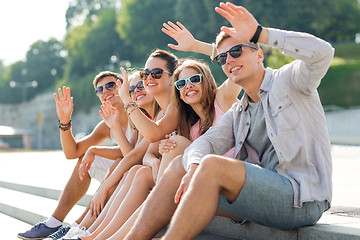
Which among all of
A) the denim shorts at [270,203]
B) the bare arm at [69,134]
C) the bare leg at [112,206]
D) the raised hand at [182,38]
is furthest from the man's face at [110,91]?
the denim shorts at [270,203]

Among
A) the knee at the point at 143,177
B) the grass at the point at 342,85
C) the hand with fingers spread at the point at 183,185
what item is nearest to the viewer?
the hand with fingers spread at the point at 183,185

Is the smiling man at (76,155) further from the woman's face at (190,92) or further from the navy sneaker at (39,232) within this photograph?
the woman's face at (190,92)

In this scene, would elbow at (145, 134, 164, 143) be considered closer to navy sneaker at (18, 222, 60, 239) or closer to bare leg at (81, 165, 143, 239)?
bare leg at (81, 165, 143, 239)

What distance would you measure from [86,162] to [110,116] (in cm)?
57

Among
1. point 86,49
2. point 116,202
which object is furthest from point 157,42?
point 116,202

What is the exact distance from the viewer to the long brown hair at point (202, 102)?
366cm

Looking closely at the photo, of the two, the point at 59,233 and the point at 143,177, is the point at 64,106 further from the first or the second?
the point at 143,177

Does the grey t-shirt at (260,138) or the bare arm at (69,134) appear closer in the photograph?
the grey t-shirt at (260,138)

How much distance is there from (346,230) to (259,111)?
0.83 meters

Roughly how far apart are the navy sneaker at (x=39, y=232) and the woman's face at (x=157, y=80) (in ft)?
5.49

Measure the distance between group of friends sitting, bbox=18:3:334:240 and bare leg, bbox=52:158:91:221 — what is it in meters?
0.67

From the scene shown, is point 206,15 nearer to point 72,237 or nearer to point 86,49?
point 86,49

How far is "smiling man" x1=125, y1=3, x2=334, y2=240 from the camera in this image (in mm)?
2363

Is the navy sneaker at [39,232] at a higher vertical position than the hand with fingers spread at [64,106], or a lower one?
lower
